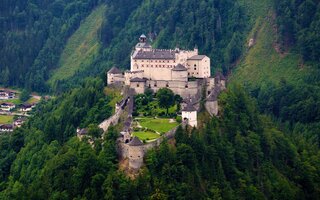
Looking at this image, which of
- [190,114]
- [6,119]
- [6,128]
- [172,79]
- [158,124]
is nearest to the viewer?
[190,114]

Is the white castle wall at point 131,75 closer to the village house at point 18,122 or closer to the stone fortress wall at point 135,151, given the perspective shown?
the stone fortress wall at point 135,151

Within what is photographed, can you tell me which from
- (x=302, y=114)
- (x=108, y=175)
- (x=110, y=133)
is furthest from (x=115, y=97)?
(x=302, y=114)

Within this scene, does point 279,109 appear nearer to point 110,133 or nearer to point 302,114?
point 302,114

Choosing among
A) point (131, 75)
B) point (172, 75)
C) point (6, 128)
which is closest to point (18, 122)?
point (6, 128)

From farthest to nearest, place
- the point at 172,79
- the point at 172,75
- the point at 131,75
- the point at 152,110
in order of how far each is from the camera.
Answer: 1. the point at 131,75
2. the point at 172,79
3. the point at 172,75
4. the point at 152,110

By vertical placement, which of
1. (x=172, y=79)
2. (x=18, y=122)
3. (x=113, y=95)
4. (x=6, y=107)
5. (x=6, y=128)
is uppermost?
(x=172, y=79)

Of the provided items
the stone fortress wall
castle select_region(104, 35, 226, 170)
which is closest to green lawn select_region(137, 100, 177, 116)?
castle select_region(104, 35, 226, 170)

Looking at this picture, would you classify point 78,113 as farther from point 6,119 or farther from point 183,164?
point 6,119
